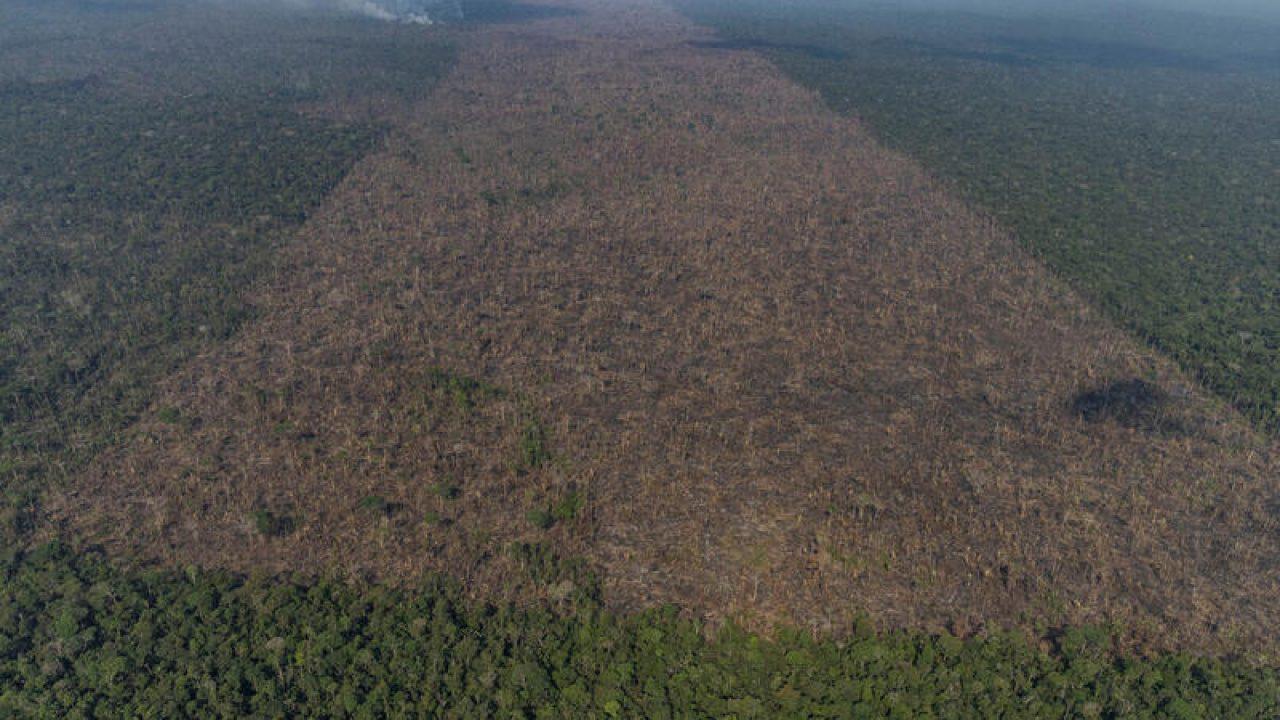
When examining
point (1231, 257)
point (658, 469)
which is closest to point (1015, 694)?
point (658, 469)

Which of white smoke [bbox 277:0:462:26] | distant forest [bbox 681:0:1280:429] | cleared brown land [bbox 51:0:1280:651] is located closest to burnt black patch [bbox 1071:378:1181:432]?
cleared brown land [bbox 51:0:1280:651]

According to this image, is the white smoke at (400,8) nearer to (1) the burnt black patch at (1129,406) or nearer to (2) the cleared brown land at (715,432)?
(2) the cleared brown land at (715,432)

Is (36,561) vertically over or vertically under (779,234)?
under

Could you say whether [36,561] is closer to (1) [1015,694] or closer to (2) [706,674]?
(2) [706,674]

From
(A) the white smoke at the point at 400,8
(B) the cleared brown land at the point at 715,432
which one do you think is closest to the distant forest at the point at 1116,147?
(B) the cleared brown land at the point at 715,432

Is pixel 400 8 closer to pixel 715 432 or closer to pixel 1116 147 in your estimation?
pixel 1116 147

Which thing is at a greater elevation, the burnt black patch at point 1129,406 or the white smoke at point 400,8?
the white smoke at point 400,8

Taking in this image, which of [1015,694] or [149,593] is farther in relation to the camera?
[149,593]

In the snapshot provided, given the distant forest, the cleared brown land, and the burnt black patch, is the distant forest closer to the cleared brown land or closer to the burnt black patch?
the burnt black patch

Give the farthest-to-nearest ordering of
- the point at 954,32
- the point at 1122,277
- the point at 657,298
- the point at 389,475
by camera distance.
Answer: the point at 954,32 < the point at 1122,277 < the point at 657,298 < the point at 389,475
